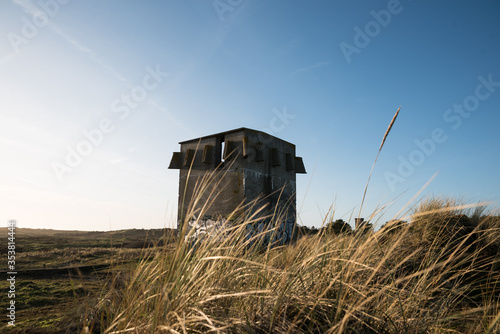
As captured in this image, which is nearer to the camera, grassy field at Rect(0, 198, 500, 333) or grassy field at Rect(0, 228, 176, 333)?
grassy field at Rect(0, 198, 500, 333)

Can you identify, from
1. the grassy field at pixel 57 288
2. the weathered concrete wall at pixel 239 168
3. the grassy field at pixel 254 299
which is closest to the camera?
the grassy field at pixel 254 299

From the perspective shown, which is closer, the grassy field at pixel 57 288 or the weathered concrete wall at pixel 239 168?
the grassy field at pixel 57 288

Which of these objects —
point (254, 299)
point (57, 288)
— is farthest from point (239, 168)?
point (254, 299)

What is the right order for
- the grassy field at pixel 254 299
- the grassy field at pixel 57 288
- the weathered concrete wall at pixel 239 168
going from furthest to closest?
the weathered concrete wall at pixel 239 168, the grassy field at pixel 57 288, the grassy field at pixel 254 299

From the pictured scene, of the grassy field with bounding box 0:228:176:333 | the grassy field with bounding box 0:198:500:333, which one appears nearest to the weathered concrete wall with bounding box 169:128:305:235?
the grassy field with bounding box 0:228:176:333

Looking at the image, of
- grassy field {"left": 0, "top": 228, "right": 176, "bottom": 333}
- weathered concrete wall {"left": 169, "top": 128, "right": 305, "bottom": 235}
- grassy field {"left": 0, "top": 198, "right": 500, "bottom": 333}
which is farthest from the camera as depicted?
weathered concrete wall {"left": 169, "top": 128, "right": 305, "bottom": 235}

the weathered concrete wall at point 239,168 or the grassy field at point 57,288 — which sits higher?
the weathered concrete wall at point 239,168

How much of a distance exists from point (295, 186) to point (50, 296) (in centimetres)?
713

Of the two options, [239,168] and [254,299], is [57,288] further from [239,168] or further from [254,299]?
[239,168]

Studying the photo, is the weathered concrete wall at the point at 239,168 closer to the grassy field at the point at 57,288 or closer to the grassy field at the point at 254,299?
the grassy field at the point at 57,288

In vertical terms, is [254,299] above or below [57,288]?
above

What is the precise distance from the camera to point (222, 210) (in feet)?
24.9

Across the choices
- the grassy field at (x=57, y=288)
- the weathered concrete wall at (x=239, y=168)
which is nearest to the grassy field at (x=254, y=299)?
the grassy field at (x=57, y=288)

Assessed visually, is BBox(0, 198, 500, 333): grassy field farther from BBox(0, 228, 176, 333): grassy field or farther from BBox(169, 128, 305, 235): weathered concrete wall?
BBox(169, 128, 305, 235): weathered concrete wall
